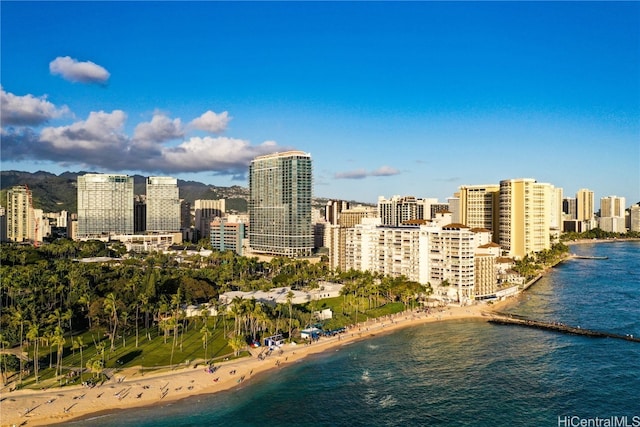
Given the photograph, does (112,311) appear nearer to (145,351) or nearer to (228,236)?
(145,351)

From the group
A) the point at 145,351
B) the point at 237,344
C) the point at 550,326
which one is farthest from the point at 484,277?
the point at 145,351

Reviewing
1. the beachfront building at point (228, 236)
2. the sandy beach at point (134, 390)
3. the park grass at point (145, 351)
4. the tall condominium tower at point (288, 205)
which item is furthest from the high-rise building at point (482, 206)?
the sandy beach at point (134, 390)

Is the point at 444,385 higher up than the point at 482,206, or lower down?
lower down

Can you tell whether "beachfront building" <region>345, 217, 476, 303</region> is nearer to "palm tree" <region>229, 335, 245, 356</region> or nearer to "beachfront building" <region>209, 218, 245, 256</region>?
"palm tree" <region>229, 335, 245, 356</region>

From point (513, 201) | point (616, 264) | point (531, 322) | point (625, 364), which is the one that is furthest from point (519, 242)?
point (625, 364)

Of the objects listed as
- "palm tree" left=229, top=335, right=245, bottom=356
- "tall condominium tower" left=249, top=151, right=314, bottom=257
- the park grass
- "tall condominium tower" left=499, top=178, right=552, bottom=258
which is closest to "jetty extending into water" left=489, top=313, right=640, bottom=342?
the park grass
